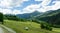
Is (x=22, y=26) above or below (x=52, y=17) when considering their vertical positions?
below

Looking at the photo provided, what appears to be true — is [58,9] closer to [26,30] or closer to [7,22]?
[26,30]

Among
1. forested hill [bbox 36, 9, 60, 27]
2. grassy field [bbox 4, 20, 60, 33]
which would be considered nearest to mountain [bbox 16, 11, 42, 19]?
forested hill [bbox 36, 9, 60, 27]

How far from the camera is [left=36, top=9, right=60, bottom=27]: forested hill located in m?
13.6

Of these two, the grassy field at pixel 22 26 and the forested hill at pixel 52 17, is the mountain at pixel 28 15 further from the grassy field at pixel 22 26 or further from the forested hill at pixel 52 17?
the grassy field at pixel 22 26

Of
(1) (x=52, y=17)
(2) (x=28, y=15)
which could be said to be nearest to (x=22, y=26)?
(2) (x=28, y=15)

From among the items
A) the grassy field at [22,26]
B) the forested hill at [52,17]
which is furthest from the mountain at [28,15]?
the grassy field at [22,26]

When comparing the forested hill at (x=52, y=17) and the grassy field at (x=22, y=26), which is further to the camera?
the forested hill at (x=52, y=17)

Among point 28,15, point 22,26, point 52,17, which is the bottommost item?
point 22,26

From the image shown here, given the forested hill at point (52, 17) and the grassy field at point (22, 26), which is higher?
the forested hill at point (52, 17)

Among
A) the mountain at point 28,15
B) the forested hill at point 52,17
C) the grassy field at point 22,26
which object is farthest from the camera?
the mountain at point 28,15

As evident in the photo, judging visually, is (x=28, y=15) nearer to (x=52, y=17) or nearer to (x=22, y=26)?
(x=22, y=26)

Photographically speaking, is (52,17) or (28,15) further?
(28,15)

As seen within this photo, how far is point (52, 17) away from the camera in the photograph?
1373 centimetres

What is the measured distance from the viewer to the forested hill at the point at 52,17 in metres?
13.6
